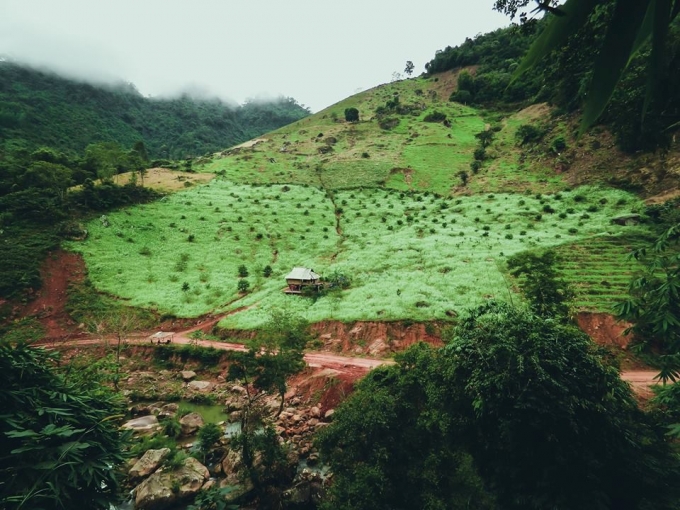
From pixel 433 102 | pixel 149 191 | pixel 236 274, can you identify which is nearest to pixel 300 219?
pixel 236 274

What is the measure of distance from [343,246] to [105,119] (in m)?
125

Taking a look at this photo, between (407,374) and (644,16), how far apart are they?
1178 centimetres

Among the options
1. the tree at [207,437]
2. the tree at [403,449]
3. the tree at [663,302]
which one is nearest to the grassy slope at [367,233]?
the tree at [207,437]

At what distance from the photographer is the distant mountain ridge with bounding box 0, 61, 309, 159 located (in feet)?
292

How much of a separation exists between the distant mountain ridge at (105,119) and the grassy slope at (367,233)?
52716 millimetres

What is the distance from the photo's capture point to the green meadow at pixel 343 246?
27500 millimetres

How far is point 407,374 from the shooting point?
11.8 meters

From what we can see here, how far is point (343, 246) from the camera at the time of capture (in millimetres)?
42375

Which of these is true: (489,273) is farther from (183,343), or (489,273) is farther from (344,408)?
(183,343)

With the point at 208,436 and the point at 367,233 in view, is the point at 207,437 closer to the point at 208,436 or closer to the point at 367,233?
the point at 208,436

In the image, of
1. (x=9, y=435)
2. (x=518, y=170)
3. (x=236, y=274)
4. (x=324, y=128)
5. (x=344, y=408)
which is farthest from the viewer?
(x=324, y=128)

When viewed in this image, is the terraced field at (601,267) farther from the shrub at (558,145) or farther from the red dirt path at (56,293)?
the red dirt path at (56,293)

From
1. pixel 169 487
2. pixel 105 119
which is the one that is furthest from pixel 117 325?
pixel 105 119

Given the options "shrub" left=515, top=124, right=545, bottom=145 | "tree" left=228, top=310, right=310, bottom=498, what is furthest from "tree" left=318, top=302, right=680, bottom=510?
"shrub" left=515, top=124, right=545, bottom=145
